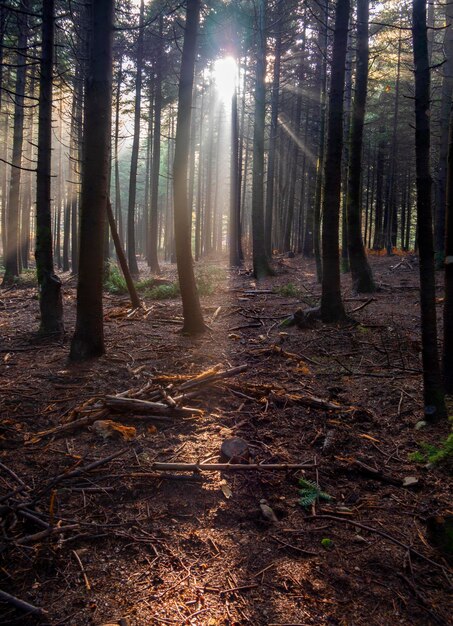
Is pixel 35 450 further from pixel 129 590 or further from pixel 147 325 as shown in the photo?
pixel 147 325

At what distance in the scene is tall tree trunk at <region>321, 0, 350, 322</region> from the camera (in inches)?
321

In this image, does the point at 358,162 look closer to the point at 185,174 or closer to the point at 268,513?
the point at 185,174

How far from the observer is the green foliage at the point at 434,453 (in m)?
4.00

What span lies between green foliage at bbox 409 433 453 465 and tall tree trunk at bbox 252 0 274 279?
1224cm

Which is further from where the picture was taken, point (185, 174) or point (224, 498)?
point (185, 174)

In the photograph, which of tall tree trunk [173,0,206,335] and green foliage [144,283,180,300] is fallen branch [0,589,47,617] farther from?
green foliage [144,283,180,300]

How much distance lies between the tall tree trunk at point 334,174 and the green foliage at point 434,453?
4801mm

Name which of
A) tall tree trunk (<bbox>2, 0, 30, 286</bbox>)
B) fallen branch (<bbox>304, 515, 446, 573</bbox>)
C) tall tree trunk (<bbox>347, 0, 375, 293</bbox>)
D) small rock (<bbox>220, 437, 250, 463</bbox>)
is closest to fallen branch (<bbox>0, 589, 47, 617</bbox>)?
fallen branch (<bbox>304, 515, 446, 573</bbox>)

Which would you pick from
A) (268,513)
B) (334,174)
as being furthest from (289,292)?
(268,513)

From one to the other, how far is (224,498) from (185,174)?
6.50 meters

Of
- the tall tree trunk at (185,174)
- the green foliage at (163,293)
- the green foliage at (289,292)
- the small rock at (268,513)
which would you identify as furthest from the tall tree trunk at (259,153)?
the small rock at (268,513)

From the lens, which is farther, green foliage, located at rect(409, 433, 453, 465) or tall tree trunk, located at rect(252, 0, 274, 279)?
tall tree trunk, located at rect(252, 0, 274, 279)

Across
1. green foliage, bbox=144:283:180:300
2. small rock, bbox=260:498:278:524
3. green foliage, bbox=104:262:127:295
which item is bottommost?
small rock, bbox=260:498:278:524

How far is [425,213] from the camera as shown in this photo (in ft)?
14.7
